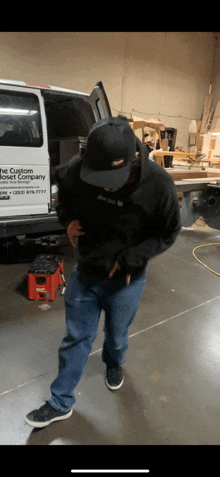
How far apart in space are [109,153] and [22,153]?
2.52 meters

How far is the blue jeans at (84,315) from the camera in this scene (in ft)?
4.85

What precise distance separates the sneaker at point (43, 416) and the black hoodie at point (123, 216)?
0.79 meters

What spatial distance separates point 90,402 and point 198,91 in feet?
39.2

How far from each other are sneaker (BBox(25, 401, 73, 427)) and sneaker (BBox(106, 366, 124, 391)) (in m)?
0.40

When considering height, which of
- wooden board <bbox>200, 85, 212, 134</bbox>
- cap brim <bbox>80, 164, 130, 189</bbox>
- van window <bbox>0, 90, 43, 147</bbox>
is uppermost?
wooden board <bbox>200, 85, 212, 134</bbox>

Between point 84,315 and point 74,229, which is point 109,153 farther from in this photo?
point 84,315

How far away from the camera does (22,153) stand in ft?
10.9

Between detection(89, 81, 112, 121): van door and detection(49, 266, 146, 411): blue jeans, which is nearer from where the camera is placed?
detection(49, 266, 146, 411): blue jeans

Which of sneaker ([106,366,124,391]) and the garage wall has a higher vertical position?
the garage wall

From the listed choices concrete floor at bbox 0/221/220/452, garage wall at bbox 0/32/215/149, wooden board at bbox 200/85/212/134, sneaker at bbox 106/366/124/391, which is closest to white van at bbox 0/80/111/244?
concrete floor at bbox 0/221/220/452

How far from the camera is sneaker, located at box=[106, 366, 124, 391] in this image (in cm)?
192

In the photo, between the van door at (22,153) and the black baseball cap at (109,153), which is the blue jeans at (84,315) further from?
the van door at (22,153)

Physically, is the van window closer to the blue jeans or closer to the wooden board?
the blue jeans
